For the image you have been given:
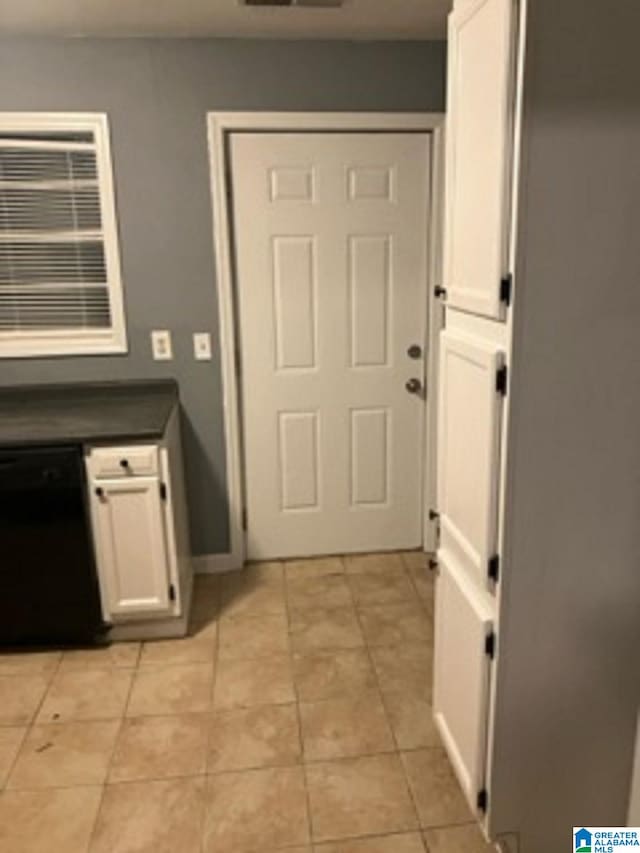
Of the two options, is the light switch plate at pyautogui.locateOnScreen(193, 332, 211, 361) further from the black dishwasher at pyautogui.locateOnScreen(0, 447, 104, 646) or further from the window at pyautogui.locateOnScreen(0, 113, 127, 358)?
the black dishwasher at pyautogui.locateOnScreen(0, 447, 104, 646)

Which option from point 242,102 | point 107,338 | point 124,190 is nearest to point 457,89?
point 242,102

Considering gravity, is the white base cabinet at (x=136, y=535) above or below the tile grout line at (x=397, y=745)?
above

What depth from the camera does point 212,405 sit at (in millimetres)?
3109

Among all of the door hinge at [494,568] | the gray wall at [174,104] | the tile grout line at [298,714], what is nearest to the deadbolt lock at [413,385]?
the gray wall at [174,104]

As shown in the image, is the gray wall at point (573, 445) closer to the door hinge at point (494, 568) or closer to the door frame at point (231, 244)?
the door hinge at point (494, 568)

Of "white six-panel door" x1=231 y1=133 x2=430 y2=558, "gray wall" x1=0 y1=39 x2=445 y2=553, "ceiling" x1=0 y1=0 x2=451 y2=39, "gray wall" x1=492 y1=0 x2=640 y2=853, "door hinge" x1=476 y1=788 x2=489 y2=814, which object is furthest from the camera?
"white six-panel door" x1=231 y1=133 x2=430 y2=558

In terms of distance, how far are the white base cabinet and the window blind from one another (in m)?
0.80

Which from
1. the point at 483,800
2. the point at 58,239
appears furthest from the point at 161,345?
the point at 483,800

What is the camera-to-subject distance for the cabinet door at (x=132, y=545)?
2508mm

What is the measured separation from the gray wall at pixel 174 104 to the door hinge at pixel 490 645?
1.91m

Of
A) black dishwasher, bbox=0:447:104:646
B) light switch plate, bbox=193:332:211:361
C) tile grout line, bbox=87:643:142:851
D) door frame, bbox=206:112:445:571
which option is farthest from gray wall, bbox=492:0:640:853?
light switch plate, bbox=193:332:211:361

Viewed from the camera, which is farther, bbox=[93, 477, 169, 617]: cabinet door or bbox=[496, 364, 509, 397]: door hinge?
bbox=[93, 477, 169, 617]: cabinet door

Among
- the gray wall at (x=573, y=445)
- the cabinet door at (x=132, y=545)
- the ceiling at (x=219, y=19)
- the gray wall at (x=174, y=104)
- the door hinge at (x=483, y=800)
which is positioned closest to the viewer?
the gray wall at (x=573, y=445)

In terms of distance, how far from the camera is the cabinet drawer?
2465 mm
